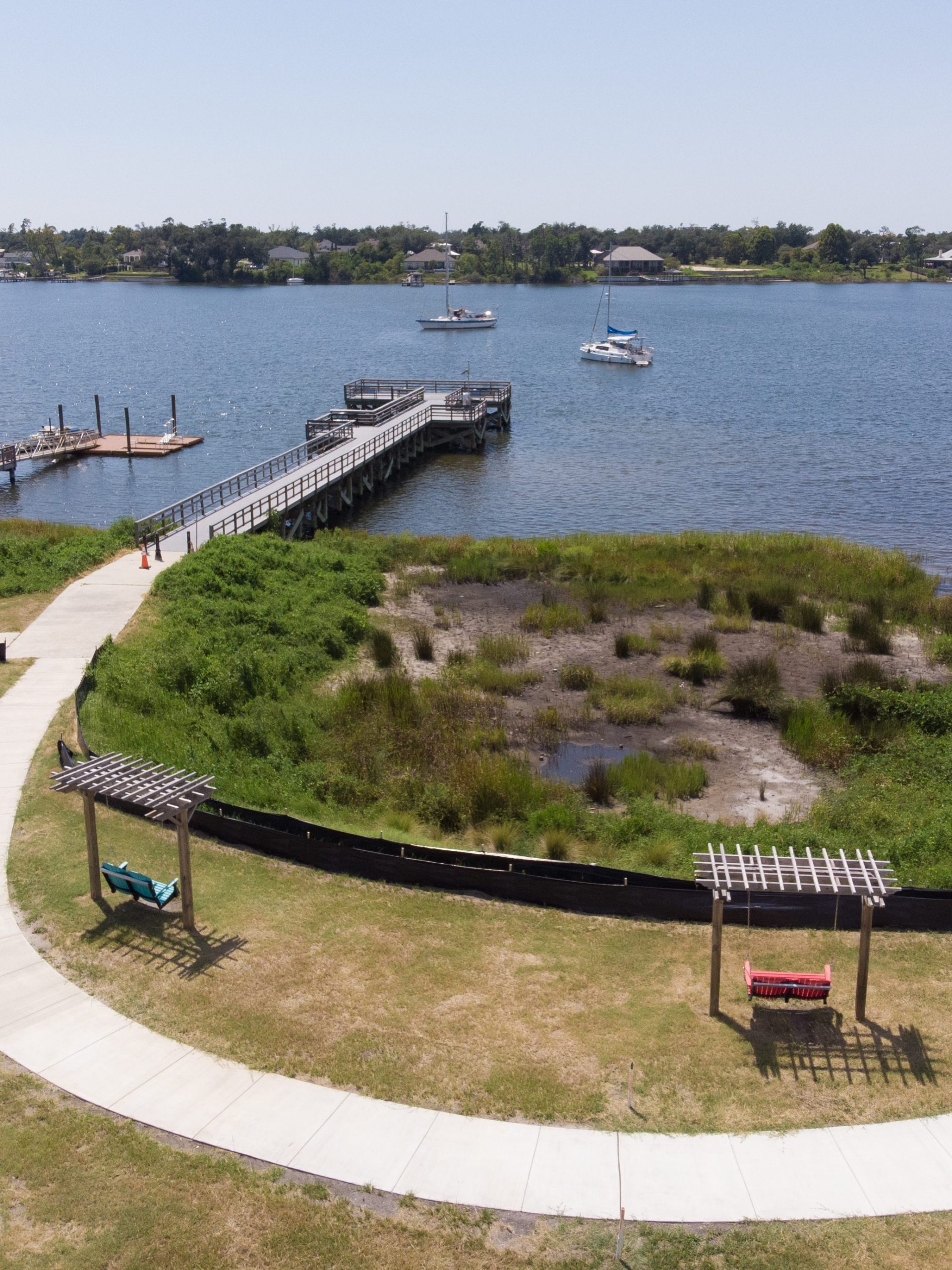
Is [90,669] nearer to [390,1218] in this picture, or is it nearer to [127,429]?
[390,1218]

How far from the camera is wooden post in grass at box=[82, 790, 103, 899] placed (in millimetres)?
16078

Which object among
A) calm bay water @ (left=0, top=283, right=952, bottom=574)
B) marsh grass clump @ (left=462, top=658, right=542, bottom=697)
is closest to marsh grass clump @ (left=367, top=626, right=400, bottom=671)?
marsh grass clump @ (left=462, top=658, right=542, bottom=697)

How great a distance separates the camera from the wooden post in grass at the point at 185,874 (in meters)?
15.1

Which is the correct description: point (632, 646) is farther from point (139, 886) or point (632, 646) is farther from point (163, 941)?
point (163, 941)

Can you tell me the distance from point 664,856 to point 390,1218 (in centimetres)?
906

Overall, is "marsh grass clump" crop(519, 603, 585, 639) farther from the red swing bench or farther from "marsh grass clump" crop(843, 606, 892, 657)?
the red swing bench

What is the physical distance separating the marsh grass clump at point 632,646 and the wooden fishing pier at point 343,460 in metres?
13.2

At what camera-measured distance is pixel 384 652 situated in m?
29.2

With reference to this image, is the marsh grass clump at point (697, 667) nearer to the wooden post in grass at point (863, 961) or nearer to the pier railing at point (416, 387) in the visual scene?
the wooden post in grass at point (863, 961)

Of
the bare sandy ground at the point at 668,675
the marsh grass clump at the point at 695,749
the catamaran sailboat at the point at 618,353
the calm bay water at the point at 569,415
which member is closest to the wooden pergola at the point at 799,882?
the bare sandy ground at the point at 668,675

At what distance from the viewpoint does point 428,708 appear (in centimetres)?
2520

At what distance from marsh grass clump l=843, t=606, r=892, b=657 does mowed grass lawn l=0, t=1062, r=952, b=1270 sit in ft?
70.8

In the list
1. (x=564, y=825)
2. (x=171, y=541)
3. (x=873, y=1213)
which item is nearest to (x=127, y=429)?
(x=171, y=541)

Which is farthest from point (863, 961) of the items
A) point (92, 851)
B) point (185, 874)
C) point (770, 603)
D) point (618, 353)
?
point (618, 353)
